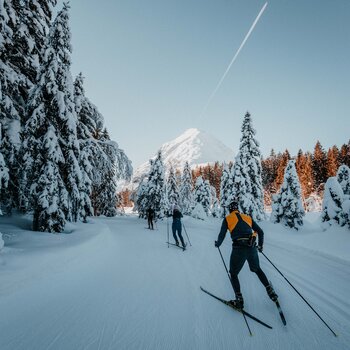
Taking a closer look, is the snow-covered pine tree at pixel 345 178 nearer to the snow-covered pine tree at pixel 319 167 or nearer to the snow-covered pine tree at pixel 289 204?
the snow-covered pine tree at pixel 289 204

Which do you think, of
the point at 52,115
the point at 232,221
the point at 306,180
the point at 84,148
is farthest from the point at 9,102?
the point at 306,180

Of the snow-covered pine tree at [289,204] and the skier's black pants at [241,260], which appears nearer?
the skier's black pants at [241,260]

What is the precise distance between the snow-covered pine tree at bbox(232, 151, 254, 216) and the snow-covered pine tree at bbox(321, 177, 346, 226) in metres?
8.89

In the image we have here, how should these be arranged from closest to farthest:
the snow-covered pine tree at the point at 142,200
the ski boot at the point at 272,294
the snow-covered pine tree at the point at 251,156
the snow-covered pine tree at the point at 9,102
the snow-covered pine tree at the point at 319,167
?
the ski boot at the point at 272,294 → the snow-covered pine tree at the point at 9,102 → the snow-covered pine tree at the point at 251,156 → the snow-covered pine tree at the point at 142,200 → the snow-covered pine tree at the point at 319,167

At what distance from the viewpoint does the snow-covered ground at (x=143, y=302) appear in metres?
3.45

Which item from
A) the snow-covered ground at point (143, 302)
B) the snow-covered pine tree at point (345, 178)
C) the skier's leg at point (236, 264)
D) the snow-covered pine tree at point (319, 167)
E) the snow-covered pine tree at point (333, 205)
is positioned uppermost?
the snow-covered pine tree at point (319, 167)

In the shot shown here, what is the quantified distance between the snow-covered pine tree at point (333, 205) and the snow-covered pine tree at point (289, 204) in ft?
11.0

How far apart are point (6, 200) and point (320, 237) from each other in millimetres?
16268

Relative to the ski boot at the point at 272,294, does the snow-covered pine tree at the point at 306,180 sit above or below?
above

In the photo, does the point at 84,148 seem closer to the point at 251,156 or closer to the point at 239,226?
the point at 239,226

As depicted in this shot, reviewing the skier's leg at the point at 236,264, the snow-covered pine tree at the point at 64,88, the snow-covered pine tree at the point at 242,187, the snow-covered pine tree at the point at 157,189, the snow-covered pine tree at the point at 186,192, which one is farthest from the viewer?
the snow-covered pine tree at the point at 186,192

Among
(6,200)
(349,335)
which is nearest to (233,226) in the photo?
(349,335)

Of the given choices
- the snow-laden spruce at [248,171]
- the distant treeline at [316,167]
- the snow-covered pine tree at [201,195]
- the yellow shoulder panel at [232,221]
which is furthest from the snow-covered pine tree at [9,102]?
the distant treeline at [316,167]

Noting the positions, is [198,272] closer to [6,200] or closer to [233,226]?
→ [233,226]
